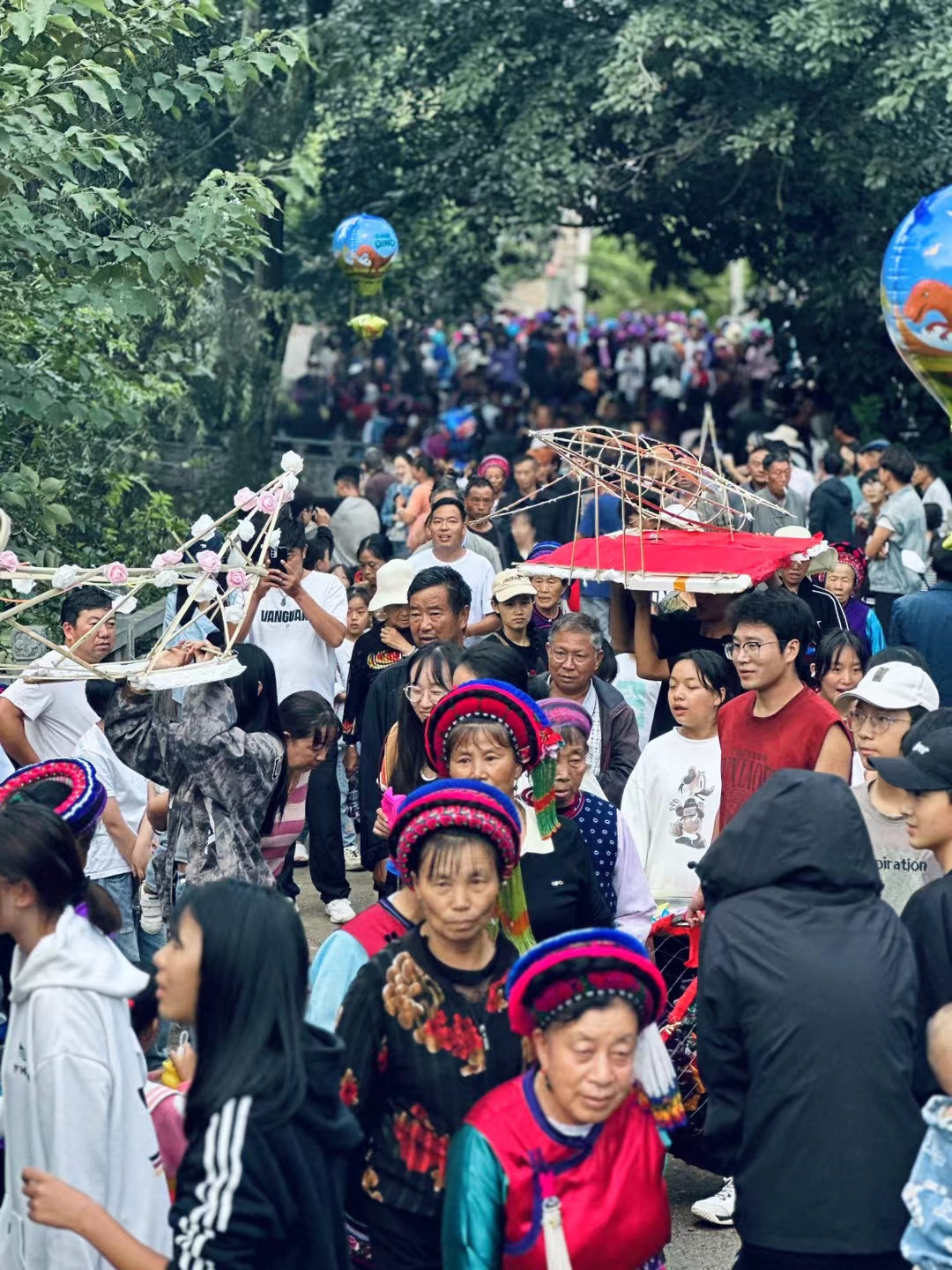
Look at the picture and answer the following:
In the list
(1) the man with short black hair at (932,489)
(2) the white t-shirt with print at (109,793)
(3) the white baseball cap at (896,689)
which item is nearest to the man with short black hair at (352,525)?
(1) the man with short black hair at (932,489)

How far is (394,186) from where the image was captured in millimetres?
17812

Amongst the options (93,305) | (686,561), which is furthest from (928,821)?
(93,305)

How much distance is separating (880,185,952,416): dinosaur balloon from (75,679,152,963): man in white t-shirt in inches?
156

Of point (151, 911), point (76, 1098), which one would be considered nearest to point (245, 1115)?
point (76, 1098)

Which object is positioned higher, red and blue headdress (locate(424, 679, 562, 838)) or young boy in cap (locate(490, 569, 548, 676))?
young boy in cap (locate(490, 569, 548, 676))

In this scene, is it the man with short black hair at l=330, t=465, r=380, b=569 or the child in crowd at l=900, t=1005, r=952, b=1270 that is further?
the man with short black hair at l=330, t=465, r=380, b=569

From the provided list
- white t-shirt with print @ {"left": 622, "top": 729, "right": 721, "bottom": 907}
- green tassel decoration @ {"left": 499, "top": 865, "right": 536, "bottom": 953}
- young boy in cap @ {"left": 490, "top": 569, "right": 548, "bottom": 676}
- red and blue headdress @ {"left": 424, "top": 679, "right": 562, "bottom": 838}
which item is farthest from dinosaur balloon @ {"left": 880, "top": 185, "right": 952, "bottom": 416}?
green tassel decoration @ {"left": 499, "top": 865, "right": 536, "bottom": 953}

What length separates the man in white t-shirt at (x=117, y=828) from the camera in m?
6.50

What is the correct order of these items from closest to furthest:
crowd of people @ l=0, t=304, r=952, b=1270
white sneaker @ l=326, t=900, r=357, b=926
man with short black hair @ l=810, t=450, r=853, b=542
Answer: crowd of people @ l=0, t=304, r=952, b=1270 → white sneaker @ l=326, t=900, r=357, b=926 → man with short black hair @ l=810, t=450, r=853, b=542

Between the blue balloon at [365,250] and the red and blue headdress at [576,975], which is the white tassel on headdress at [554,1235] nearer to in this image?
the red and blue headdress at [576,975]

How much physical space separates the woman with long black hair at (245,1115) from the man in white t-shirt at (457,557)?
20.6 feet

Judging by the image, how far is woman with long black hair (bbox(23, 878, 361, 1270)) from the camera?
3100 mm

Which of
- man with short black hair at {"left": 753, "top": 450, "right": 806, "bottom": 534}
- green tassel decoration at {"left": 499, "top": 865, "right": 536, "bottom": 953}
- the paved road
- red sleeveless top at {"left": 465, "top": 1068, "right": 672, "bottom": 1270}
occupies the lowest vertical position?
the paved road

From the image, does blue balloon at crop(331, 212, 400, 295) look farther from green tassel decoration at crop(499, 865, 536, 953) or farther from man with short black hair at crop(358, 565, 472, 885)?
green tassel decoration at crop(499, 865, 536, 953)
